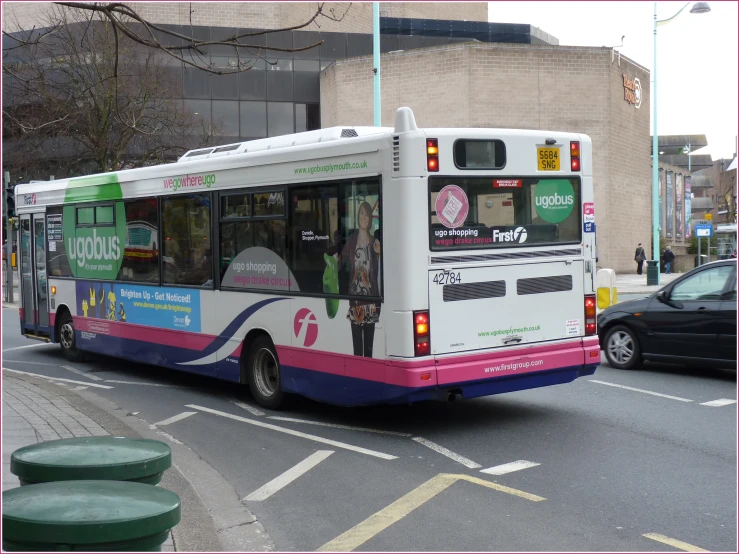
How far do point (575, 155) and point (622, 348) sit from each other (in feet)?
14.1

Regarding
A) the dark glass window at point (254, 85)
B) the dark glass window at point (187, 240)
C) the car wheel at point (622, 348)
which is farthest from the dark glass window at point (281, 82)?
the car wheel at point (622, 348)

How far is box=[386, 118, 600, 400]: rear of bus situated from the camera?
8.07 metres

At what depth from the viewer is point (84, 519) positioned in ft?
10.0

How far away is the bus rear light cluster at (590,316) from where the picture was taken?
921 centimetres

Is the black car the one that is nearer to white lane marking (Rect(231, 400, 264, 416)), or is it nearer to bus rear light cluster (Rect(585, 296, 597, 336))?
bus rear light cluster (Rect(585, 296, 597, 336))

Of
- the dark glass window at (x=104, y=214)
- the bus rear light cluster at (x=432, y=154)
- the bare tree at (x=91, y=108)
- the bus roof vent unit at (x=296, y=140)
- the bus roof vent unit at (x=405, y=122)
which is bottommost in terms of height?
the dark glass window at (x=104, y=214)

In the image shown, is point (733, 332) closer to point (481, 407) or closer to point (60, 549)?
point (481, 407)

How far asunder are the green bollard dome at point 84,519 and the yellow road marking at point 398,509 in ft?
7.70

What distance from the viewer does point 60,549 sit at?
3031mm

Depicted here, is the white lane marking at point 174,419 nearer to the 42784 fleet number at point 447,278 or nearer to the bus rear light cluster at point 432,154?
the 42784 fleet number at point 447,278

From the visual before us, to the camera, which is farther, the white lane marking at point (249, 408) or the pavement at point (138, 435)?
the white lane marking at point (249, 408)

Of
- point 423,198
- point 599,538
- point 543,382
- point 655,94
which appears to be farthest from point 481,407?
point 655,94

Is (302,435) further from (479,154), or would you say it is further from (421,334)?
(479,154)

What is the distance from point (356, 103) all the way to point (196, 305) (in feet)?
114
